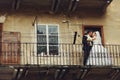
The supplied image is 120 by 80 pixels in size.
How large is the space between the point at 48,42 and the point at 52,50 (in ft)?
1.36

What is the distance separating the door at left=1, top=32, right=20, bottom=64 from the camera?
20.8m

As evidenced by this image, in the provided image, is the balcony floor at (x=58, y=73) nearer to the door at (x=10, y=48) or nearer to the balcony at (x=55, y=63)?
the balcony at (x=55, y=63)

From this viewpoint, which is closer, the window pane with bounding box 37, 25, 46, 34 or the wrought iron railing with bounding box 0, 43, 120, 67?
the wrought iron railing with bounding box 0, 43, 120, 67

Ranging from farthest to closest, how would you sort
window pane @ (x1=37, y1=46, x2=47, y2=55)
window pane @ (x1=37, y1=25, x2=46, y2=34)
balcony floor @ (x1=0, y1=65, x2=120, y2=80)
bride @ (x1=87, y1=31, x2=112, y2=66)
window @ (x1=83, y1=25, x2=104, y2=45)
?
window @ (x1=83, y1=25, x2=104, y2=45) < window pane @ (x1=37, y1=25, x2=46, y2=34) < window pane @ (x1=37, y1=46, x2=47, y2=55) < bride @ (x1=87, y1=31, x2=112, y2=66) < balcony floor @ (x1=0, y1=65, x2=120, y2=80)

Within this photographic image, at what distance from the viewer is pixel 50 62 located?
69.5 ft

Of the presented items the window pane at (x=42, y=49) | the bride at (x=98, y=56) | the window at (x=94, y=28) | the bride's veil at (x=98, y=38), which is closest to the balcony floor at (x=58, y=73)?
the bride at (x=98, y=56)

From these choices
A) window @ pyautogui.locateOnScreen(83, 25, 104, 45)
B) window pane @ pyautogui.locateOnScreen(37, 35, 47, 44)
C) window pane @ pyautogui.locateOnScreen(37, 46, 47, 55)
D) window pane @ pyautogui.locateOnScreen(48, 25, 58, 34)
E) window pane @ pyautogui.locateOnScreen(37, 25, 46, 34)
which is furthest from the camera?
window @ pyautogui.locateOnScreen(83, 25, 104, 45)

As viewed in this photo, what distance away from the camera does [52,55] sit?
2128cm

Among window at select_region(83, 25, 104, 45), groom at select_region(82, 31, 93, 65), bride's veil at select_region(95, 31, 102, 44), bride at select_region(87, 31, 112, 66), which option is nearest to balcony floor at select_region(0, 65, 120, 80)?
bride at select_region(87, 31, 112, 66)

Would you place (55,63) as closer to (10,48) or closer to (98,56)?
(98,56)

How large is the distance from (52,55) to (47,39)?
2.64 ft

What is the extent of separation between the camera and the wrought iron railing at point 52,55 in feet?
68.6

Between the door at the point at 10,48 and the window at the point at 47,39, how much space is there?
976 millimetres

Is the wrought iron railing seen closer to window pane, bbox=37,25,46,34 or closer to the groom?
the groom
